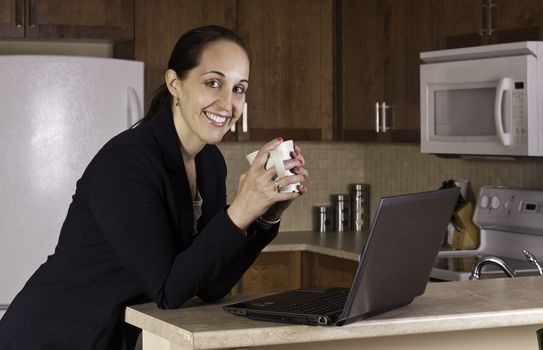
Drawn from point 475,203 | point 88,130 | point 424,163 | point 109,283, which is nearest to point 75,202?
point 109,283

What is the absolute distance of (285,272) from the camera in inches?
181

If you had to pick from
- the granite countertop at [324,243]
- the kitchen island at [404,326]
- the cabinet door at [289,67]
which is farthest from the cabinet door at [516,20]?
the kitchen island at [404,326]

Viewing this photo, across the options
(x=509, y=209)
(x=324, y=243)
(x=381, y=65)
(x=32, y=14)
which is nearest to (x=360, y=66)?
(x=381, y=65)

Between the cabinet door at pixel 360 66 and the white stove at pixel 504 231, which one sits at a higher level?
the cabinet door at pixel 360 66

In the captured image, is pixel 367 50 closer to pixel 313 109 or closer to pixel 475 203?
pixel 313 109

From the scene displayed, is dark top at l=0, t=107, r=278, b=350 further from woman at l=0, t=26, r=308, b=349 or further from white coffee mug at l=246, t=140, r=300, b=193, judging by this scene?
white coffee mug at l=246, t=140, r=300, b=193

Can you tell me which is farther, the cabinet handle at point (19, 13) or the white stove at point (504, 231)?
the cabinet handle at point (19, 13)

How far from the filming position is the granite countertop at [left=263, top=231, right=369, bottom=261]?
4324 millimetres

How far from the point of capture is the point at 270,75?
4.73m

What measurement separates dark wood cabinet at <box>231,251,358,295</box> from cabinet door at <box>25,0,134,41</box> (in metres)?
1.17

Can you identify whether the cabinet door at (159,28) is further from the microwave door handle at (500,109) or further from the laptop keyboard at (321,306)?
the laptop keyboard at (321,306)

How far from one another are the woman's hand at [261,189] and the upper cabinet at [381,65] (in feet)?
8.49

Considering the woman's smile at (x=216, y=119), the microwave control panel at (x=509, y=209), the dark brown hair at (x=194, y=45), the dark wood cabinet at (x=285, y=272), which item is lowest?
the dark wood cabinet at (x=285, y=272)

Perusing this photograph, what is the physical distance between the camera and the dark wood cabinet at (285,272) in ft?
14.8
